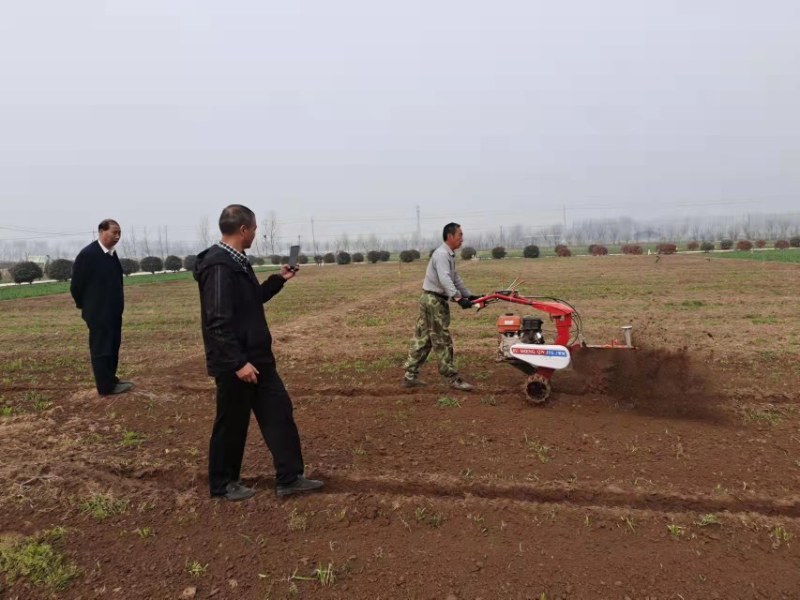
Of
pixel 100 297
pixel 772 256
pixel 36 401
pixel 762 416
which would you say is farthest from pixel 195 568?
pixel 772 256

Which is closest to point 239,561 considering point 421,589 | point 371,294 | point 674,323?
point 421,589

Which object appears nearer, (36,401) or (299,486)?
(299,486)

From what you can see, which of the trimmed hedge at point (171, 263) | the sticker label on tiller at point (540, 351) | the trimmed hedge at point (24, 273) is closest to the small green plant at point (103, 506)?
the sticker label on tiller at point (540, 351)

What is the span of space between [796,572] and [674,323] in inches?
382

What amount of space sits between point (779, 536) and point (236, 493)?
3.70 metres

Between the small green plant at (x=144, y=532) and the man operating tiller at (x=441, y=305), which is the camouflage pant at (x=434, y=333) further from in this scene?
the small green plant at (x=144, y=532)

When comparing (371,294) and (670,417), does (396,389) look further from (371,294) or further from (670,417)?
(371,294)

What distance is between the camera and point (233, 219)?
13.0 ft

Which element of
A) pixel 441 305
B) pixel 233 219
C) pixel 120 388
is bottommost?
pixel 120 388

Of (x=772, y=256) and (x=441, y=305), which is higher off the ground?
(x=441, y=305)

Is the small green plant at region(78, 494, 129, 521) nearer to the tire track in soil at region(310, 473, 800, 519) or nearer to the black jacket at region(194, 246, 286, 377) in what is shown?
the black jacket at region(194, 246, 286, 377)

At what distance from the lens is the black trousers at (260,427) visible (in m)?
4.04

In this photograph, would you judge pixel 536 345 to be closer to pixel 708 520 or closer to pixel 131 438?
pixel 708 520

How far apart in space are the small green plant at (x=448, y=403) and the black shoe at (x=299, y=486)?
7.40ft
